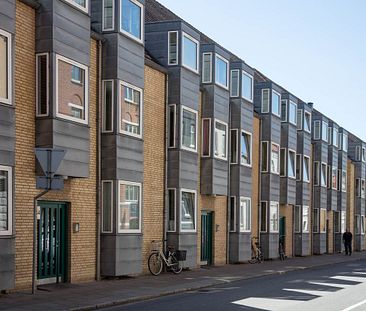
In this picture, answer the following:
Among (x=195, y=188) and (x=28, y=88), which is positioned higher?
(x=28, y=88)

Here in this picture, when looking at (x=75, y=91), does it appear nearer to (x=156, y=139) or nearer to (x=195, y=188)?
(x=156, y=139)

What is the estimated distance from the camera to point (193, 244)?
2552 cm

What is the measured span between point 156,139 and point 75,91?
240 inches

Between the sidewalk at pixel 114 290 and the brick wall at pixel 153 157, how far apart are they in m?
1.59

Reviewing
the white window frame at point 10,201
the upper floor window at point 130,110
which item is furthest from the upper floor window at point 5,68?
the upper floor window at point 130,110

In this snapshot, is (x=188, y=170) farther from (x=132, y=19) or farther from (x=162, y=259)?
(x=132, y=19)

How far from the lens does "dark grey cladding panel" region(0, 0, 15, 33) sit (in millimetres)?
15141

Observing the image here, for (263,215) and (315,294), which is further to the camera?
(263,215)

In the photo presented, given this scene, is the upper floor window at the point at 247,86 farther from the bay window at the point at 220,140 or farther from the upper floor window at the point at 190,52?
the upper floor window at the point at 190,52

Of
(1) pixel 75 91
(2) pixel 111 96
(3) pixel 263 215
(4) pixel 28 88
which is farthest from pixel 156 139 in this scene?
(3) pixel 263 215

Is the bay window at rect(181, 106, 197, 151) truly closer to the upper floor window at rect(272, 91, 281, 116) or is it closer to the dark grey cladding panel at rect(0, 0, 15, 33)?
the dark grey cladding panel at rect(0, 0, 15, 33)

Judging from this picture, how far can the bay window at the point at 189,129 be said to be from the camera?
25.0 meters

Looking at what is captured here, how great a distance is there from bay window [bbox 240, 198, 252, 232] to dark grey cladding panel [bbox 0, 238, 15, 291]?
16.5 meters

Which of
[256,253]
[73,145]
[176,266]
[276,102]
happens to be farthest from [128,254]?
[276,102]
